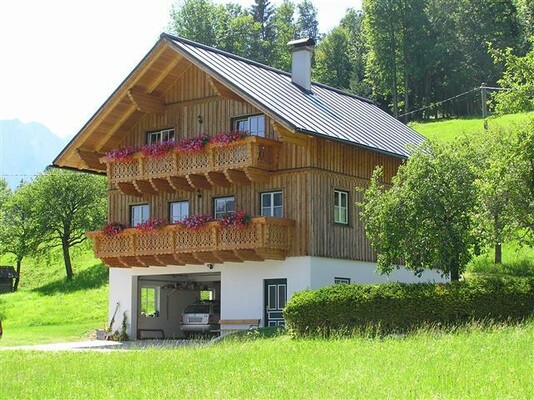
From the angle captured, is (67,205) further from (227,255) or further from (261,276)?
(227,255)

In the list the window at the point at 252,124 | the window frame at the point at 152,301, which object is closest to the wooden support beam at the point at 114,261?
the window frame at the point at 152,301

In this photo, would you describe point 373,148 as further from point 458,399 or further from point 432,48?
point 432,48

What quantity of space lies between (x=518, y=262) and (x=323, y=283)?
51.2ft

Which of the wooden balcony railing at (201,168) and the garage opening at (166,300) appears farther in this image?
the garage opening at (166,300)

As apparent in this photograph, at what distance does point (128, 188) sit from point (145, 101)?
11.5ft

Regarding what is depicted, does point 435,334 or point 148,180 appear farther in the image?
point 148,180

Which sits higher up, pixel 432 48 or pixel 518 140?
pixel 432 48

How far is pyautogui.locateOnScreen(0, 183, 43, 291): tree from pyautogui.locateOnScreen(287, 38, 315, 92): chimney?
92.4 feet

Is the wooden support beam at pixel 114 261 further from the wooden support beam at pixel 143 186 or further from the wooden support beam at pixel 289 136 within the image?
the wooden support beam at pixel 289 136

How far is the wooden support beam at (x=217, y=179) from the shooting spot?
34.4 meters

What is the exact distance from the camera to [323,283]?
111ft

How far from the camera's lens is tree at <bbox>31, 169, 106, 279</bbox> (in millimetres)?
61938

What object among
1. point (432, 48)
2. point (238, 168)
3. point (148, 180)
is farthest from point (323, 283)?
point (432, 48)

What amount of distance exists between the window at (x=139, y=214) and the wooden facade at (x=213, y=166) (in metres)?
0.21
